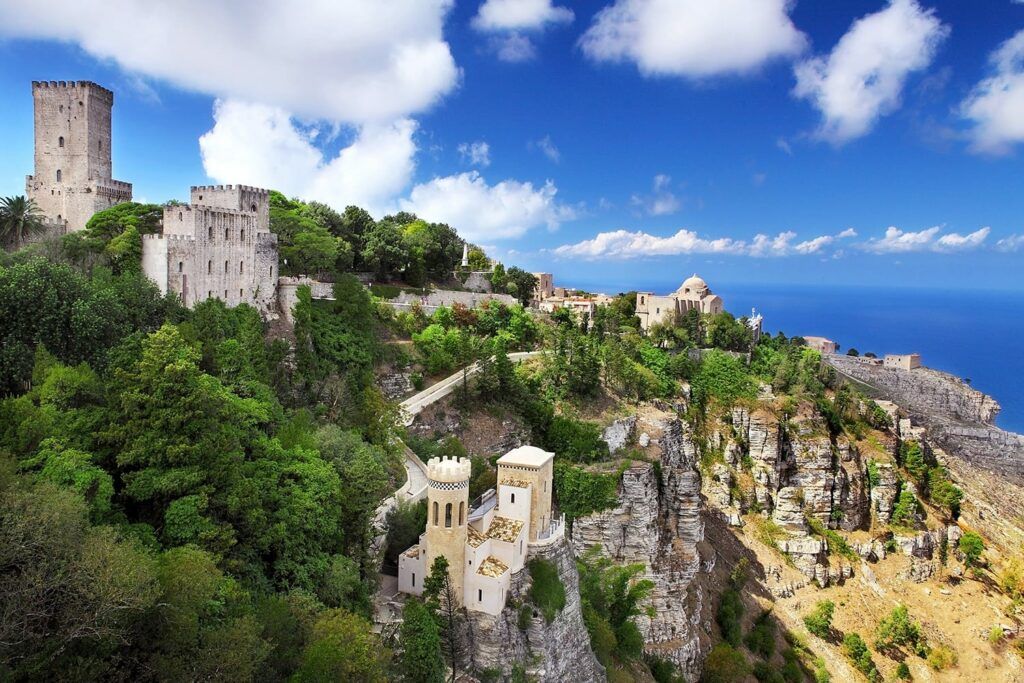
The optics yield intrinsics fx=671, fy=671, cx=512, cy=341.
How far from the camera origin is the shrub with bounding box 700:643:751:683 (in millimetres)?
37250

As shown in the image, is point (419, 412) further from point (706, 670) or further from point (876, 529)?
point (876, 529)

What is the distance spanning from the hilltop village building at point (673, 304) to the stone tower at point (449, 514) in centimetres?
4162

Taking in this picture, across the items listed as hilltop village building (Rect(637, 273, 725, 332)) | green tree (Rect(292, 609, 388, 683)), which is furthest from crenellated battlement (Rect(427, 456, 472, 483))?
hilltop village building (Rect(637, 273, 725, 332))

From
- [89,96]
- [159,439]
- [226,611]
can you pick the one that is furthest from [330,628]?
[89,96]

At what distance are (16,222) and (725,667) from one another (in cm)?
4431

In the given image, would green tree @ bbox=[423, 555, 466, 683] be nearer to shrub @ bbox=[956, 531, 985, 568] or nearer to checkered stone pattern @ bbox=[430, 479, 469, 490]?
checkered stone pattern @ bbox=[430, 479, 469, 490]

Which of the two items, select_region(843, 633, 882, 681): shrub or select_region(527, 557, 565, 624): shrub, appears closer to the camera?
select_region(527, 557, 565, 624): shrub

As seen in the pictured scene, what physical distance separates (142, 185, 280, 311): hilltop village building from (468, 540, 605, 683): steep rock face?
20.3 m

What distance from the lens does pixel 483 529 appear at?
85.3 ft

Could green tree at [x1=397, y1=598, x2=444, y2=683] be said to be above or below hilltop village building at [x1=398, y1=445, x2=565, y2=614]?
below

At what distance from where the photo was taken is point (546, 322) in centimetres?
5481

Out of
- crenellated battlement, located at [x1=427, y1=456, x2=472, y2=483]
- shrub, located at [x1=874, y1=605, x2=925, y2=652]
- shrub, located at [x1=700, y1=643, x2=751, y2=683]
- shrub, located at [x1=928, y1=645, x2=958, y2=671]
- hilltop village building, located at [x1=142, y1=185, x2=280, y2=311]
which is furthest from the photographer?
shrub, located at [x1=874, y1=605, x2=925, y2=652]

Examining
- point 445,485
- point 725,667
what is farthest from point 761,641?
point 445,485

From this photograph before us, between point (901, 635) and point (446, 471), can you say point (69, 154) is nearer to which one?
point (446, 471)
